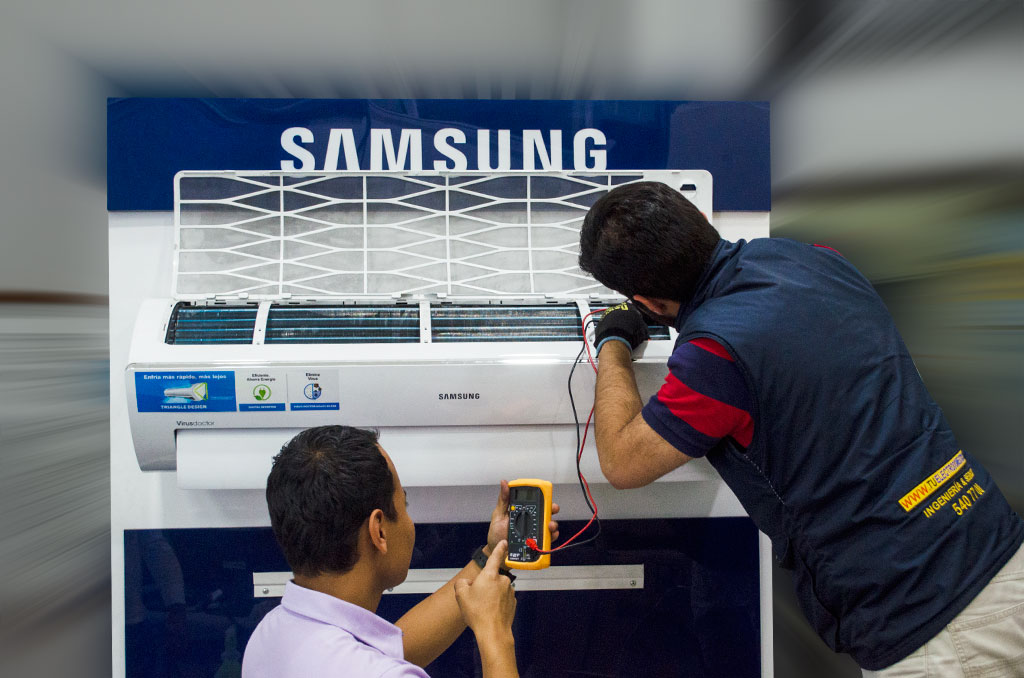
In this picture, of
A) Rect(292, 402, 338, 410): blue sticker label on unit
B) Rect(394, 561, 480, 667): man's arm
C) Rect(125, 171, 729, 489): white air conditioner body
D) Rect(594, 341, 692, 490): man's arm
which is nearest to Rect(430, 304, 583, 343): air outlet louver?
Rect(125, 171, 729, 489): white air conditioner body

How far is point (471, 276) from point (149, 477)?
0.89m

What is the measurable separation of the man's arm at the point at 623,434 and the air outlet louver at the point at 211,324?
2.31ft

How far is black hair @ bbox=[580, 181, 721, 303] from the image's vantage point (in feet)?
3.53

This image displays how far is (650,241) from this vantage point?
108cm

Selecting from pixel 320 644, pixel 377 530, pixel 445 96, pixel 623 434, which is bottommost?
pixel 320 644

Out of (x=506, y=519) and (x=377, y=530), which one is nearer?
(x=377, y=530)

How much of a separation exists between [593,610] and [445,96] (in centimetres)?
132

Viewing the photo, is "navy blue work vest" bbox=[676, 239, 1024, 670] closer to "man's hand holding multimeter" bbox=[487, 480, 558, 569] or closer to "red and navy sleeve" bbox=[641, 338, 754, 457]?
"red and navy sleeve" bbox=[641, 338, 754, 457]

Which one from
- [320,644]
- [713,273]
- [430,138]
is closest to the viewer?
[320,644]

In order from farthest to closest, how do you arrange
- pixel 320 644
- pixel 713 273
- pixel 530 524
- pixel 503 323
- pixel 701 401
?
pixel 503 323 → pixel 530 524 → pixel 713 273 → pixel 701 401 → pixel 320 644

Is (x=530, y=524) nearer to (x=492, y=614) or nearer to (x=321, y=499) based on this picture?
(x=492, y=614)

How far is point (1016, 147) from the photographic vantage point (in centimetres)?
134

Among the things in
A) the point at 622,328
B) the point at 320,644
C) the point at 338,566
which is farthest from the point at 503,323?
the point at 320,644

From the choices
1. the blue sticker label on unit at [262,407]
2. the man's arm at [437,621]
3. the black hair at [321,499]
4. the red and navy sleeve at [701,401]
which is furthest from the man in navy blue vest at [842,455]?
the blue sticker label on unit at [262,407]
